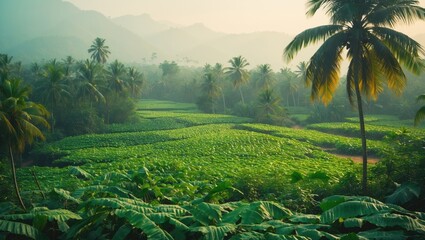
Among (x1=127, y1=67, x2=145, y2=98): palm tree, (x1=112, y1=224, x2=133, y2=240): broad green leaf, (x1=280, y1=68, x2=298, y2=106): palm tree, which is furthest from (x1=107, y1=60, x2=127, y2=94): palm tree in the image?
(x1=112, y1=224, x2=133, y2=240): broad green leaf

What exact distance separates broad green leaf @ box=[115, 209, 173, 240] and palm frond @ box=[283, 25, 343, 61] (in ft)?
33.6

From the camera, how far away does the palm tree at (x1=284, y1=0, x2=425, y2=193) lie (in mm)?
11375

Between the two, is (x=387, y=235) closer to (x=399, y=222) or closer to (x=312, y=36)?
(x=399, y=222)

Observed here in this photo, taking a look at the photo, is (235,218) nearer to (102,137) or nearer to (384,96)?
(102,137)

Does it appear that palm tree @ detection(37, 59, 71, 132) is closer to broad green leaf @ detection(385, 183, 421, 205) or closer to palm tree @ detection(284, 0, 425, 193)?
palm tree @ detection(284, 0, 425, 193)

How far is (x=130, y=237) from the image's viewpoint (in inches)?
219

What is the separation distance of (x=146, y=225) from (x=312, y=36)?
1092 cm

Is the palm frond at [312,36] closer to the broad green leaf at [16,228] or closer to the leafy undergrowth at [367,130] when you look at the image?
the broad green leaf at [16,228]

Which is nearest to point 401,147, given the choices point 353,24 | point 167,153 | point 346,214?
point 353,24

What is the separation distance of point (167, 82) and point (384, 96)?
5742cm

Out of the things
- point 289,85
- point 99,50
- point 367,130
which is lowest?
point 367,130

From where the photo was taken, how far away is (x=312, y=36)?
41.4 feet

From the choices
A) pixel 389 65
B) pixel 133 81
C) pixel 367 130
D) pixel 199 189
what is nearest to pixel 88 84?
pixel 133 81

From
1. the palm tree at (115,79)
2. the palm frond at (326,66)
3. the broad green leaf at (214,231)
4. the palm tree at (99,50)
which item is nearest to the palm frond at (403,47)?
the palm frond at (326,66)
